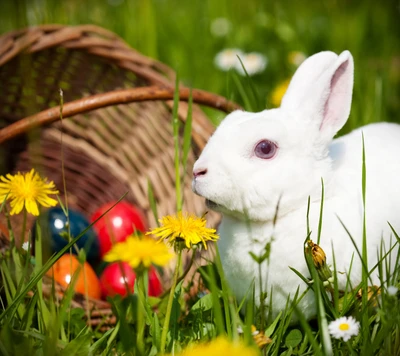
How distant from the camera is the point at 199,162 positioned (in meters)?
1.50

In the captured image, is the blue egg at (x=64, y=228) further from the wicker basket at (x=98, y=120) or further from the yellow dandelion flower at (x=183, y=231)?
the yellow dandelion flower at (x=183, y=231)

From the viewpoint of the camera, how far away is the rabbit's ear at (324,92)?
5.23 ft

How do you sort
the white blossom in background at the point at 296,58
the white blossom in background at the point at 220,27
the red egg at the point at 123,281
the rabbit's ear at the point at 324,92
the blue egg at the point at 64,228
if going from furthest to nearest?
the white blossom in background at the point at 220,27
the white blossom in background at the point at 296,58
the blue egg at the point at 64,228
the red egg at the point at 123,281
the rabbit's ear at the point at 324,92

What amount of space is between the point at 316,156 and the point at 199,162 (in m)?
0.29

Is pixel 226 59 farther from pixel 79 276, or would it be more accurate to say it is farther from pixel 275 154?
pixel 275 154

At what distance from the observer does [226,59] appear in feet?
10.00

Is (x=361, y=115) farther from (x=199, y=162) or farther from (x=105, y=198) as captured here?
(x=199, y=162)

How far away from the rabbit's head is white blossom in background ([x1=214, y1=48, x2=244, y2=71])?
1.38 m

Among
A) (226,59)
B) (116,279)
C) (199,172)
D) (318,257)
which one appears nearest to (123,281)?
(116,279)

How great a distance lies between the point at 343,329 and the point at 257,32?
2.45 meters

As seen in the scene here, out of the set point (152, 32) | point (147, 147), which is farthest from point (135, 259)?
point (152, 32)

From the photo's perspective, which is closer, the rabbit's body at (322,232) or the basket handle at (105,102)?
the rabbit's body at (322,232)

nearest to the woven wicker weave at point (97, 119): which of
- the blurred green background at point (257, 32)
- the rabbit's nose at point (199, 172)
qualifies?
the blurred green background at point (257, 32)

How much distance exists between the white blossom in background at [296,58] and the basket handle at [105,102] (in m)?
0.96
